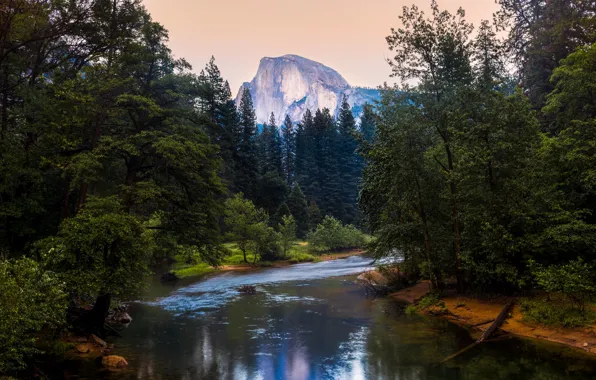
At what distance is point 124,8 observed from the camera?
2003 cm

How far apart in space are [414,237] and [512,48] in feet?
76.0

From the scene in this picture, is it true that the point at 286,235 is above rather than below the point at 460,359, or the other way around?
above

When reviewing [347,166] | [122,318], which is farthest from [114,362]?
[347,166]

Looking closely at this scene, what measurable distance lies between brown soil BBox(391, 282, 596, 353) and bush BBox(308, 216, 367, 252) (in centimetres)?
3455

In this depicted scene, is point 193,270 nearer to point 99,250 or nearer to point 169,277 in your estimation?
point 169,277

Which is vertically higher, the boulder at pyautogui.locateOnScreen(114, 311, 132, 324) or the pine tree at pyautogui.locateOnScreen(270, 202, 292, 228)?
the pine tree at pyautogui.locateOnScreen(270, 202, 292, 228)

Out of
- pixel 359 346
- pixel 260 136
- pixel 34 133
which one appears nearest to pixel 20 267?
pixel 34 133

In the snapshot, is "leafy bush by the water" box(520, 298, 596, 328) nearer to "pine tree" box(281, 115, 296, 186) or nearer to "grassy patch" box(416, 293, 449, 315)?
"grassy patch" box(416, 293, 449, 315)

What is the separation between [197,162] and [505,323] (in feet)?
55.4

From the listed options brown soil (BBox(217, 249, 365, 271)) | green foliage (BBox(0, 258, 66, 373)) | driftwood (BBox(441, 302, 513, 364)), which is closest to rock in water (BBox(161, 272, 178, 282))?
brown soil (BBox(217, 249, 365, 271))

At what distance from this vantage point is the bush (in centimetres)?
5922

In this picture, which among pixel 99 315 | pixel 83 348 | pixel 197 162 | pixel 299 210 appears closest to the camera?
pixel 83 348

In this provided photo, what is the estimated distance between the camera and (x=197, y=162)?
19.9 metres

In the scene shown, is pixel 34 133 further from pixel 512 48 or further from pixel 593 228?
pixel 512 48
